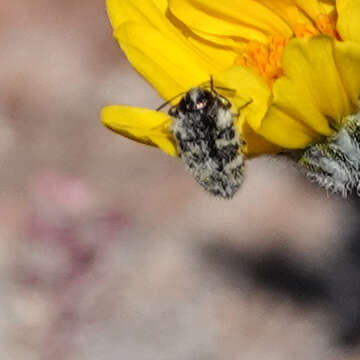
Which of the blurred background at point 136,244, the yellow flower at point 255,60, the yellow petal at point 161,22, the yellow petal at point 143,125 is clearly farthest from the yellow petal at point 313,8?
the blurred background at point 136,244

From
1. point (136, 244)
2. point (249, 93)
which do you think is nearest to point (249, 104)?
point (249, 93)

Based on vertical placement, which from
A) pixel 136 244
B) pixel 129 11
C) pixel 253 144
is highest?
pixel 129 11

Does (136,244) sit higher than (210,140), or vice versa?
(210,140)

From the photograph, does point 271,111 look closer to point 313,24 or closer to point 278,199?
point 313,24

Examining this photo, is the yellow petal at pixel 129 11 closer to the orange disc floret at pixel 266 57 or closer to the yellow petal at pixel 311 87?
the orange disc floret at pixel 266 57

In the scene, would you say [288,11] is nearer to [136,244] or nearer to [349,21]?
[349,21]

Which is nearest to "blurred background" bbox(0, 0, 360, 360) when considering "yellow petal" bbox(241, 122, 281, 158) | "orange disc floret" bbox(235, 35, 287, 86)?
"orange disc floret" bbox(235, 35, 287, 86)

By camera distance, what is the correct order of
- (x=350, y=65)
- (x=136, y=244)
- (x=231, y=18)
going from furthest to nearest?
(x=136, y=244) < (x=231, y=18) < (x=350, y=65)
